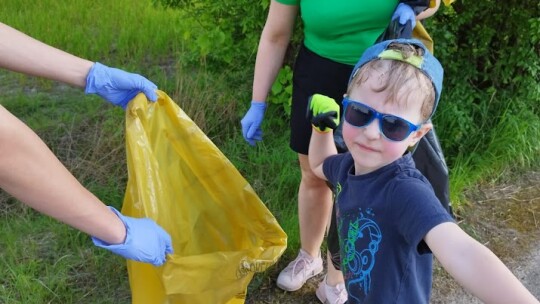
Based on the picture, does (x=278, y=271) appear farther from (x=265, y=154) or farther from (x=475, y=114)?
(x=475, y=114)

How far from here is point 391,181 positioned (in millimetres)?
1504

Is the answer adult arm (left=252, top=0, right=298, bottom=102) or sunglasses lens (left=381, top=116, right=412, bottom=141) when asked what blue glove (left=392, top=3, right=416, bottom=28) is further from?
sunglasses lens (left=381, top=116, right=412, bottom=141)

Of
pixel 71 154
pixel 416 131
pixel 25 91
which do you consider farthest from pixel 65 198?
pixel 25 91

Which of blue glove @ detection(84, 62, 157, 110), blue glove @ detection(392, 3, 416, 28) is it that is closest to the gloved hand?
blue glove @ detection(392, 3, 416, 28)

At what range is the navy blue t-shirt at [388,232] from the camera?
4.61 ft

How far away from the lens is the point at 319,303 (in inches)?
106

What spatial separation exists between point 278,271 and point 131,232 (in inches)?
45.8

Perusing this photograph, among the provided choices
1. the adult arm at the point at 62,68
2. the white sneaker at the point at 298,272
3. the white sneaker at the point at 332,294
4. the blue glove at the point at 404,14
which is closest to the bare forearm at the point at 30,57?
the adult arm at the point at 62,68

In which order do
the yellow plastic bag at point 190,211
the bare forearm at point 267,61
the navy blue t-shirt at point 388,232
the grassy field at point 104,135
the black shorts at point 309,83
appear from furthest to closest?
the grassy field at point 104,135
the bare forearm at point 267,61
the black shorts at point 309,83
the yellow plastic bag at point 190,211
the navy blue t-shirt at point 388,232

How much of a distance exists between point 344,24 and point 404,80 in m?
0.70

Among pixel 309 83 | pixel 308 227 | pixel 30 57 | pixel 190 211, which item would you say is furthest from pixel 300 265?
pixel 30 57

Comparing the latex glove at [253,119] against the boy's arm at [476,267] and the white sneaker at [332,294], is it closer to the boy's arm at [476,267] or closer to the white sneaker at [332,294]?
the white sneaker at [332,294]

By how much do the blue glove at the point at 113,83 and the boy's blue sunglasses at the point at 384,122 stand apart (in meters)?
0.90

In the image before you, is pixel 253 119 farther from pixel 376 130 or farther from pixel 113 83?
pixel 376 130
